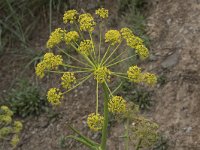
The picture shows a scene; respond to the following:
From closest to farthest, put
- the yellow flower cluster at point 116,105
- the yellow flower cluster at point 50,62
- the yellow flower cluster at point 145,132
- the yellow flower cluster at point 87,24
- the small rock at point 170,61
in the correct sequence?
the yellow flower cluster at point 116,105 → the yellow flower cluster at point 50,62 → the yellow flower cluster at point 87,24 → the yellow flower cluster at point 145,132 → the small rock at point 170,61

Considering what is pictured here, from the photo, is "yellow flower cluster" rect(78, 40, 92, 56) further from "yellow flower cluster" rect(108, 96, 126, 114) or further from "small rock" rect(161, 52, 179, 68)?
"small rock" rect(161, 52, 179, 68)

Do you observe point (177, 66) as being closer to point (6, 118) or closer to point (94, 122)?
point (6, 118)

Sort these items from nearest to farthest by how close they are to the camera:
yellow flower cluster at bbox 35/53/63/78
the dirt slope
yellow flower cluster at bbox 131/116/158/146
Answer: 1. yellow flower cluster at bbox 35/53/63/78
2. yellow flower cluster at bbox 131/116/158/146
3. the dirt slope

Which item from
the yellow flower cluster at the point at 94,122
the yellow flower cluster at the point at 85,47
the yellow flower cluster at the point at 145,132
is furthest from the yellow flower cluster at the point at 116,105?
the yellow flower cluster at the point at 145,132

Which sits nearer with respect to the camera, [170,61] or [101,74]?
[101,74]

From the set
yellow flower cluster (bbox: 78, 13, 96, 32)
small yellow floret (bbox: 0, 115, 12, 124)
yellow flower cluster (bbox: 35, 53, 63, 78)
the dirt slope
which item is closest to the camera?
yellow flower cluster (bbox: 35, 53, 63, 78)

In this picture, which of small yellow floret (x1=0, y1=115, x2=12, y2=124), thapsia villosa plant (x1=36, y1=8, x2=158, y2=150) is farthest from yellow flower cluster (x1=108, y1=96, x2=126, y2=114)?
A: small yellow floret (x1=0, y1=115, x2=12, y2=124)

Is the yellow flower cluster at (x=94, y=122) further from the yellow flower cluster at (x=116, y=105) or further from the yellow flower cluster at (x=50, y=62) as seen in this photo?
the yellow flower cluster at (x=50, y=62)

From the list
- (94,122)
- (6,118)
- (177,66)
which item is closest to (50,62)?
(94,122)
